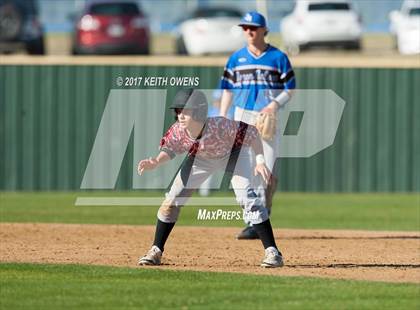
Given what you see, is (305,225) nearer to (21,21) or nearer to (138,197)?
(138,197)

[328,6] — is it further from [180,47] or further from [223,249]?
[223,249]

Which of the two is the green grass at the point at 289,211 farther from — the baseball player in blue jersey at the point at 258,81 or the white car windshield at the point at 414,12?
the white car windshield at the point at 414,12

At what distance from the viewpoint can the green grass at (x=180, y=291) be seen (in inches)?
358

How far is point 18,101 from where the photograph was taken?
79.5 ft

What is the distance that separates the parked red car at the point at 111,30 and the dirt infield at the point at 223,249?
1523 cm

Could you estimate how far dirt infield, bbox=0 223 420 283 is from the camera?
11338 mm

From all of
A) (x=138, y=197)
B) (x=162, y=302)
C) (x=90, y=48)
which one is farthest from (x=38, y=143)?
(x=162, y=302)

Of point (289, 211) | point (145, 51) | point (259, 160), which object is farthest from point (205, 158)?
point (145, 51)

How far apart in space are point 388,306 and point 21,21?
2363 cm

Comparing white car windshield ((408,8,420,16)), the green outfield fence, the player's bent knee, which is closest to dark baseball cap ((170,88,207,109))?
the player's bent knee

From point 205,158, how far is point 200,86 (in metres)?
13.0

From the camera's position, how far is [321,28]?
33750mm

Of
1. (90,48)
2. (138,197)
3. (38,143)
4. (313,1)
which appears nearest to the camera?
(138,197)

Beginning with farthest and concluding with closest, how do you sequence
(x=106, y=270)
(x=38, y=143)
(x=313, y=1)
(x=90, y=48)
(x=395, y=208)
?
(x=313, y=1) → (x=90, y=48) → (x=38, y=143) → (x=395, y=208) → (x=106, y=270)
